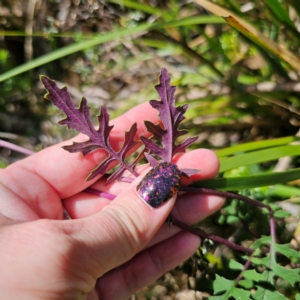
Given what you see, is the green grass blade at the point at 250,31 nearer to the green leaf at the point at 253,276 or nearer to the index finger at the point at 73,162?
the index finger at the point at 73,162

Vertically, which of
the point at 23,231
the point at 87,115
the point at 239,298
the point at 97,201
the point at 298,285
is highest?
the point at 87,115

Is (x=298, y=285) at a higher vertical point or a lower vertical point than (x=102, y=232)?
lower

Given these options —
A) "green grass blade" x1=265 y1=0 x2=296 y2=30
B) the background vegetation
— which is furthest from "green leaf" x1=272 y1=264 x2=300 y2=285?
"green grass blade" x1=265 y1=0 x2=296 y2=30

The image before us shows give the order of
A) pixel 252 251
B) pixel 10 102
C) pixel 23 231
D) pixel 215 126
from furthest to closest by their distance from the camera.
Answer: pixel 10 102, pixel 215 126, pixel 252 251, pixel 23 231

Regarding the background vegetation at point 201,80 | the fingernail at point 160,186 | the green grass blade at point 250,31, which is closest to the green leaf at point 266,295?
the background vegetation at point 201,80

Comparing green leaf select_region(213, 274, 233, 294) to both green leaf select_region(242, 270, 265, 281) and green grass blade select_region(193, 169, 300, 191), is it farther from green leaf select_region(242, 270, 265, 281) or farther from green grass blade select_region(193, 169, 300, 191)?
green grass blade select_region(193, 169, 300, 191)

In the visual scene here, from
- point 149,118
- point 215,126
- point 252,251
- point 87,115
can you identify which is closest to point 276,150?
point 252,251

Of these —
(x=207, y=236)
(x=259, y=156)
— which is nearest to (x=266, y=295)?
(x=207, y=236)

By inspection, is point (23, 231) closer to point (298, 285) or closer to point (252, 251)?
point (252, 251)
